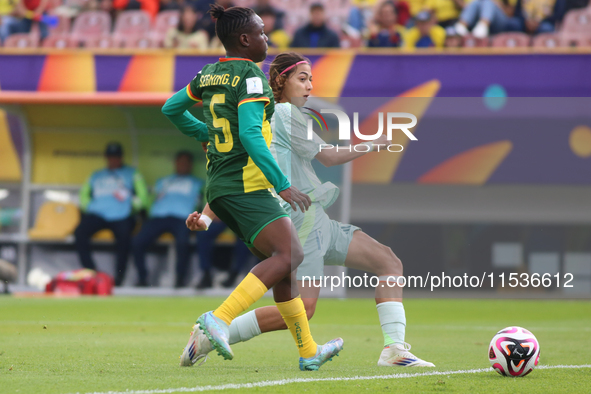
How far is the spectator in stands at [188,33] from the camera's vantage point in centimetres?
1229

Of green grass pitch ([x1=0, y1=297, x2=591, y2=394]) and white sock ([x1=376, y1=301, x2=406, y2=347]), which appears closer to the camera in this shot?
green grass pitch ([x1=0, y1=297, x2=591, y2=394])

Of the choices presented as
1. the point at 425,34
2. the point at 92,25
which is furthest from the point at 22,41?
the point at 425,34

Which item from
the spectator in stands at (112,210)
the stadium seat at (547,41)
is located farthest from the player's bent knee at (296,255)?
the stadium seat at (547,41)

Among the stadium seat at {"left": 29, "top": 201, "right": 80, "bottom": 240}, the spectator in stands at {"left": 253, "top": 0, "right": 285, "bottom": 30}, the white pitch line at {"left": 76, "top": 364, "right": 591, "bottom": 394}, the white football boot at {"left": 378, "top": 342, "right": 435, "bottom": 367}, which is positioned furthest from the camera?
the spectator in stands at {"left": 253, "top": 0, "right": 285, "bottom": 30}

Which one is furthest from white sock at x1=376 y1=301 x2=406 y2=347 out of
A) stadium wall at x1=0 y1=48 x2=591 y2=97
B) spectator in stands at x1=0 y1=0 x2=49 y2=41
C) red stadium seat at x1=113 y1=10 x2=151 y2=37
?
spectator in stands at x1=0 y1=0 x2=49 y2=41

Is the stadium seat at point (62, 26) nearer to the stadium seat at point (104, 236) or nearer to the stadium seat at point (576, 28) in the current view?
the stadium seat at point (104, 236)

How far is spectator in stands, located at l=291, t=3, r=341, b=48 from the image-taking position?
38.6 ft

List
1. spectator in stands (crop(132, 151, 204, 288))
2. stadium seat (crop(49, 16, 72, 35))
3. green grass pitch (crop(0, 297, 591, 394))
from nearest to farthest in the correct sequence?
green grass pitch (crop(0, 297, 591, 394))
spectator in stands (crop(132, 151, 204, 288))
stadium seat (crop(49, 16, 72, 35))

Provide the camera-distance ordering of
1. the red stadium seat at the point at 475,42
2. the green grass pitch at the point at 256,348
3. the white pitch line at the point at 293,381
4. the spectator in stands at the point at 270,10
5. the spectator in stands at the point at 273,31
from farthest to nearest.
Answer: the spectator in stands at the point at 270,10, the spectator in stands at the point at 273,31, the red stadium seat at the point at 475,42, the green grass pitch at the point at 256,348, the white pitch line at the point at 293,381

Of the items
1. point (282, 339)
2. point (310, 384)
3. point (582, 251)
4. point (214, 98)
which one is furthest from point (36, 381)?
point (582, 251)

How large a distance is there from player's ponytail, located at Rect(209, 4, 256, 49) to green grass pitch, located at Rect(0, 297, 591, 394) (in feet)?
5.10

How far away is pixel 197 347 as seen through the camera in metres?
3.45

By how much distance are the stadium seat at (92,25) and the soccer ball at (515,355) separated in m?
10.9

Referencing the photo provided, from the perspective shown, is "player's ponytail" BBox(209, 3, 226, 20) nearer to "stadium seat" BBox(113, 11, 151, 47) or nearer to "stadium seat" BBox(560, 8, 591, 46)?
"stadium seat" BBox(560, 8, 591, 46)
